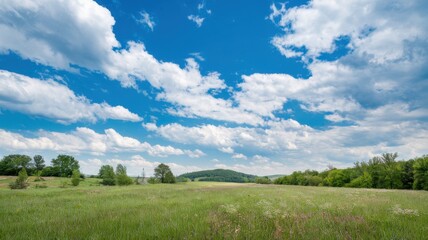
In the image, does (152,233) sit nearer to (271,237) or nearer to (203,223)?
(203,223)

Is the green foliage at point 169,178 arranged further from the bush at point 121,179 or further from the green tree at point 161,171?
the bush at point 121,179

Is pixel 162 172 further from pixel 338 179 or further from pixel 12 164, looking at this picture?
pixel 338 179

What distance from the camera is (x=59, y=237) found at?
6496 mm

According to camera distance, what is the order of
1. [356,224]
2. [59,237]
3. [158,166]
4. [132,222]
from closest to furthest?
[59,237] < [356,224] < [132,222] < [158,166]

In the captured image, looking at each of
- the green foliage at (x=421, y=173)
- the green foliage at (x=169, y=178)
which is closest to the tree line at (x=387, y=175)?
the green foliage at (x=421, y=173)

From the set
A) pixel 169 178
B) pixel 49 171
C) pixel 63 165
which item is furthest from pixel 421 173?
pixel 49 171

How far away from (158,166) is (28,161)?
67635 millimetres

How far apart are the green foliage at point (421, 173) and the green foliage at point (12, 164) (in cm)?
15162

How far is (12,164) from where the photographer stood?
111 m

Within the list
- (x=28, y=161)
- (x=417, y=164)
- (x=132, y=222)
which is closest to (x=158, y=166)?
(x=28, y=161)

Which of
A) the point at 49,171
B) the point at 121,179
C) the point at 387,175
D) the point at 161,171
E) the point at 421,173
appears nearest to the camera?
the point at 421,173

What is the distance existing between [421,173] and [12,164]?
510 ft

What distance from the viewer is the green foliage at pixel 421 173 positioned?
54812mm

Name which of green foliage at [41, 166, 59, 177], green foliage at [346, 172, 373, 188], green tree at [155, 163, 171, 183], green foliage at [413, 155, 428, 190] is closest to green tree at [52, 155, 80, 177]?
green foliage at [41, 166, 59, 177]
